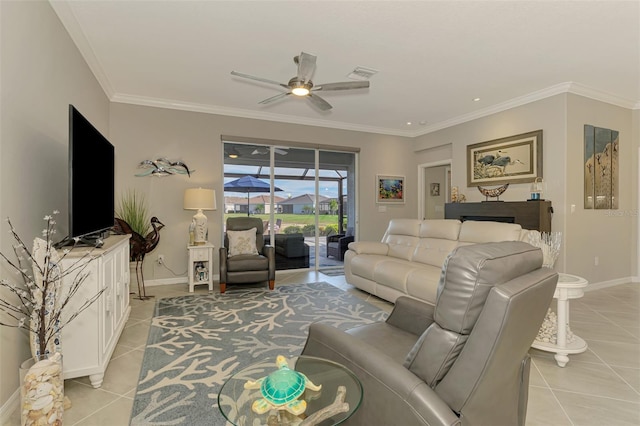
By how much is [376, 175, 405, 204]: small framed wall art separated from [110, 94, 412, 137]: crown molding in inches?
37.0

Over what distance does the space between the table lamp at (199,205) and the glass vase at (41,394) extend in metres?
3.06

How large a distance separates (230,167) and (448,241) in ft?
11.8

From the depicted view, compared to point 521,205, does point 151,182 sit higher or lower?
higher

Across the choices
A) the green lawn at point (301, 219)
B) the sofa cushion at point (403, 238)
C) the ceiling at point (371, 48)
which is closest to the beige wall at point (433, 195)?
the green lawn at point (301, 219)

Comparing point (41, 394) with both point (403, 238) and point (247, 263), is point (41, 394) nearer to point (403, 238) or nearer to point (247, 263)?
point (247, 263)

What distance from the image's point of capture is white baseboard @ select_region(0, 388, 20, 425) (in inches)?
69.7

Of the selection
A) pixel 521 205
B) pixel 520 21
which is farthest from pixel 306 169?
pixel 520 21

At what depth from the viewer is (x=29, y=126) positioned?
2168 mm

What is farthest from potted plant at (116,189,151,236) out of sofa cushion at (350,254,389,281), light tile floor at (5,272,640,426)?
sofa cushion at (350,254,389,281)

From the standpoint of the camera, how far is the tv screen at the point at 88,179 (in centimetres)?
206

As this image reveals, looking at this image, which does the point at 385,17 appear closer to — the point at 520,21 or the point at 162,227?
the point at 520,21

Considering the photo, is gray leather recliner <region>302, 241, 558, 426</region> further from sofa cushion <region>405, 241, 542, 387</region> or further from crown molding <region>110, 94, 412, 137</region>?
crown molding <region>110, 94, 412, 137</region>

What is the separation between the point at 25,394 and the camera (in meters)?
1.56

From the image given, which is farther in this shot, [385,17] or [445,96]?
[445,96]
